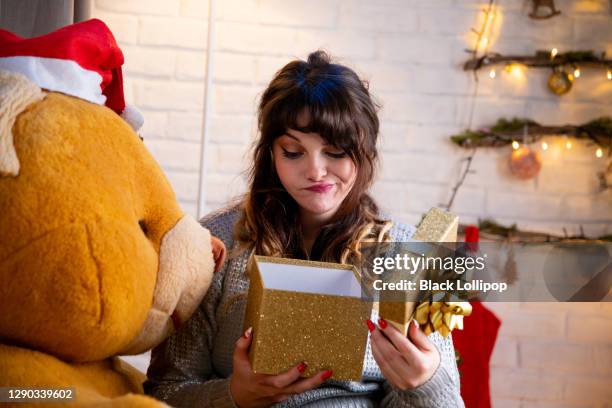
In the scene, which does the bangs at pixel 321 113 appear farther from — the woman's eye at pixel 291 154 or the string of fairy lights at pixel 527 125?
the string of fairy lights at pixel 527 125

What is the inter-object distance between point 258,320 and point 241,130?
157 cm

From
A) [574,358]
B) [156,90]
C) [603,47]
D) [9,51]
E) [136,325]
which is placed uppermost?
[603,47]

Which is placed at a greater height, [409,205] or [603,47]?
[603,47]

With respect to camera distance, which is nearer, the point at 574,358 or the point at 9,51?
the point at 9,51

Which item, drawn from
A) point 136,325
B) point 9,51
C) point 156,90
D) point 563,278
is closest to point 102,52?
point 9,51

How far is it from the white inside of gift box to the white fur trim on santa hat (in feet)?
1.04

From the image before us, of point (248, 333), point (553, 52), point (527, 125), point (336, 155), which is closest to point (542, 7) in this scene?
point (553, 52)

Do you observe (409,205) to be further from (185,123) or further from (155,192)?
(155,192)

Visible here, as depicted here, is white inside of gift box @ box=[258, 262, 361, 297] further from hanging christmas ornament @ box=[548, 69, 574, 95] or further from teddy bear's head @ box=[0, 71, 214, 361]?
hanging christmas ornament @ box=[548, 69, 574, 95]

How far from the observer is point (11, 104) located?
0.89 meters

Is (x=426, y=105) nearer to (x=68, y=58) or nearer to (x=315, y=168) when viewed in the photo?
(x=315, y=168)

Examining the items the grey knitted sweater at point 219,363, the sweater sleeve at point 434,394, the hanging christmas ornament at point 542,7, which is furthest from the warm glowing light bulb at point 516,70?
the sweater sleeve at point 434,394

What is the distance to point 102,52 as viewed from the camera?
104 centimetres

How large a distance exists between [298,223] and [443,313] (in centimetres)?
48
